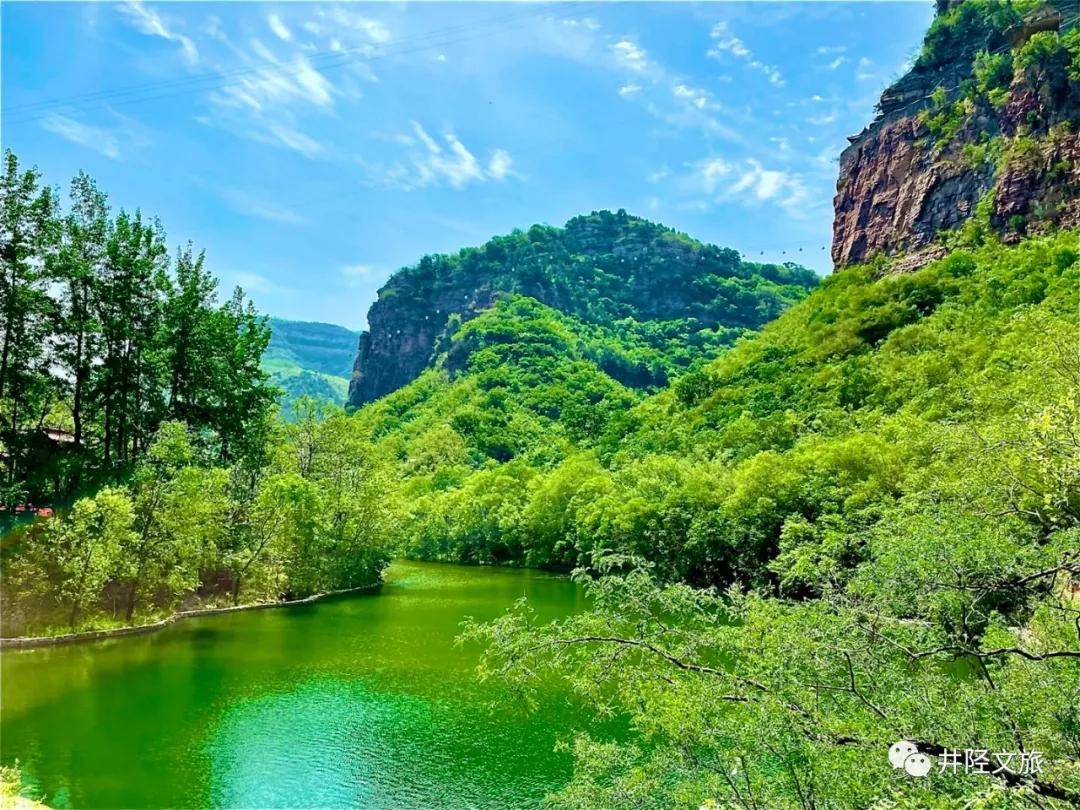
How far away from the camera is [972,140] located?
51969 millimetres

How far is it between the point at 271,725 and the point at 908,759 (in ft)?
48.6

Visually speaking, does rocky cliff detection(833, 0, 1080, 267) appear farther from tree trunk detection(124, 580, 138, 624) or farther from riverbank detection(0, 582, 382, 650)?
tree trunk detection(124, 580, 138, 624)

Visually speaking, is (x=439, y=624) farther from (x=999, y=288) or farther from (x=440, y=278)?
(x=440, y=278)

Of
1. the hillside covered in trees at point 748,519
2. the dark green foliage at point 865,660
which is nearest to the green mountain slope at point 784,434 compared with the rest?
the hillside covered in trees at point 748,519

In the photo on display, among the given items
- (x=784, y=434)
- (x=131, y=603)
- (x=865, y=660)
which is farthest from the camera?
(x=784, y=434)

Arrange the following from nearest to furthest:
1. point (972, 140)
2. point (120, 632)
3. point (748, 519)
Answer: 1. point (120, 632)
2. point (748, 519)
3. point (972, 140)

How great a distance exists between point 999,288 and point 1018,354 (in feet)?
48.8

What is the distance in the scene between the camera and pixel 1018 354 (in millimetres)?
28297

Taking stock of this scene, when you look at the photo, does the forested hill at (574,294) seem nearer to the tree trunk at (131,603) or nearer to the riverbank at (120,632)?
the riverbank at (120,632)

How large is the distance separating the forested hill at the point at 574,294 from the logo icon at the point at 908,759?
113 metres

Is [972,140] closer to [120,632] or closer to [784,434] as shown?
[784,434]

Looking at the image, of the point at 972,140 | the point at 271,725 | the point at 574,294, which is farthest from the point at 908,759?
the point at 574,294

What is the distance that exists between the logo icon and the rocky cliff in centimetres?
4926

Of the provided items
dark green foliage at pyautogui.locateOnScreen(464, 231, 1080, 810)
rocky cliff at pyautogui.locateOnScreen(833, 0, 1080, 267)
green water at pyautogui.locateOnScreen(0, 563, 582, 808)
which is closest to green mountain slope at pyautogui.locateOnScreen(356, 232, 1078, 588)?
dark green foliage at pyautogui.locateOnScreen(464, 231, 1080, 810)
